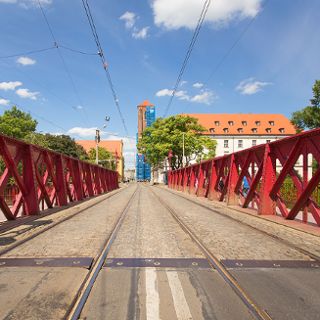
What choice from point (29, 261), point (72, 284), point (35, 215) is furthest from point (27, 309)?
point (35, 215)

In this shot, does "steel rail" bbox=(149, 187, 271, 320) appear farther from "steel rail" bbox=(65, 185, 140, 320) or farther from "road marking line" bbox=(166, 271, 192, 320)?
"steel rail" bbox=(65, 185, 140, 320)

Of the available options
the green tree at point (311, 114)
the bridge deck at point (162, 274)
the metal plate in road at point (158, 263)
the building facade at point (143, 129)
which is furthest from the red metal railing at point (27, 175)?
the building facade at point (143, 129)

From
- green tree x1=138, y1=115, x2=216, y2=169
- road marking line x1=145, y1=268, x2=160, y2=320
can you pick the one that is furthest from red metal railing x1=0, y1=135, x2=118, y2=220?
green tree x1=138, y1=115, x2=216, y2=169

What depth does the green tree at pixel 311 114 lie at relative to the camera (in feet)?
180

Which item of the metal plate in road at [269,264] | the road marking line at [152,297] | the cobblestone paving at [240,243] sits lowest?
the road marking line at [152,297]

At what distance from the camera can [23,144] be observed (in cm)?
995

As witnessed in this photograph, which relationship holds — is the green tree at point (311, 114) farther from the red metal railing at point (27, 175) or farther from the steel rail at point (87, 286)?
the steel rail at point (87, 286)

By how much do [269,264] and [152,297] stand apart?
2.06m

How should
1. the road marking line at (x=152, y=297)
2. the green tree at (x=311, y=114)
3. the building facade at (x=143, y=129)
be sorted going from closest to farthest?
the road marking line at (x=152, y=297) → the green tree at (x=311, y=114) → the building facade at (x=143, y=129)

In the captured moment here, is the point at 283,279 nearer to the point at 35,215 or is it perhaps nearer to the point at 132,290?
the point at 132,290

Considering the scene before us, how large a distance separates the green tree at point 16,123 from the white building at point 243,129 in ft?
136

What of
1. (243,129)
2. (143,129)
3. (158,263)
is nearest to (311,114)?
(243,129)

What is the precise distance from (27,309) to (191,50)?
Result: 513 inches

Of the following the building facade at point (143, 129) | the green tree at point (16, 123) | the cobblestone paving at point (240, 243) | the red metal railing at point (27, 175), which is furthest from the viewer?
the building facade at point (143, 129)
